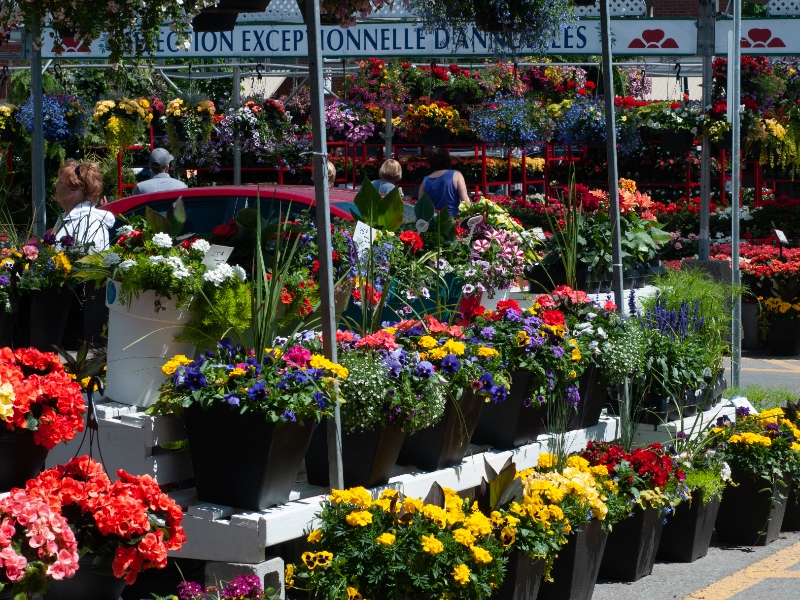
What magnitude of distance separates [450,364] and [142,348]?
115 cm

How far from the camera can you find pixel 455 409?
13.3 ft

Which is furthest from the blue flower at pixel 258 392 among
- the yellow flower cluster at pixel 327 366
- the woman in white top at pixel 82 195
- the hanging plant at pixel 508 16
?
the woman in white top at pixel 82 195

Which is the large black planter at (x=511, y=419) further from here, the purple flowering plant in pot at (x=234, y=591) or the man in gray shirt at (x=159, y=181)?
the man in gray shirt at (x=159, y=181)

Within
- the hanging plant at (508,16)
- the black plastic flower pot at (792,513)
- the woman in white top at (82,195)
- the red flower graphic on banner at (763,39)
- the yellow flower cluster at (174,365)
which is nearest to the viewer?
the yellow flower cluster at (174,365)

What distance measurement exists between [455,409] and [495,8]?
182 cm

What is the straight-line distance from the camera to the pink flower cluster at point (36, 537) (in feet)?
8.54

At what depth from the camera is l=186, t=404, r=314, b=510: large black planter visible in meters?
3.41

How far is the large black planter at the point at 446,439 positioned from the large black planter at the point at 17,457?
1.35 metres

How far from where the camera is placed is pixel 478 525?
3.42m

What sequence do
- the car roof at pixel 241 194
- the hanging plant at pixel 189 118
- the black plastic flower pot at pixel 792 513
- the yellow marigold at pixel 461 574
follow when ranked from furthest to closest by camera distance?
1. the hanging plant at pixel 189 118
2. the car roof at pixel 241 194
3. the black plastic flower pot at pixel 792 513
4. the yellow marigold at pixel 461 574

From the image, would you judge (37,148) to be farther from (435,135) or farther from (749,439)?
(435,135)

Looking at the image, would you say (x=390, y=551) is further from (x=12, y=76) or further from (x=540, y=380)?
(x=12, y=76)

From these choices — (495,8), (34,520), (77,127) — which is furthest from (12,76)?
(34,520)

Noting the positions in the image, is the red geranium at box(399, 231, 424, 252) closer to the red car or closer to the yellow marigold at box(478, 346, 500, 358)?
the yellow marigold at box(478, 346, 500, 358)
